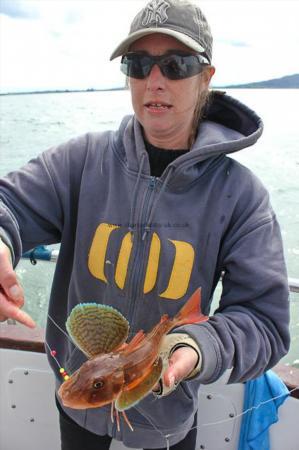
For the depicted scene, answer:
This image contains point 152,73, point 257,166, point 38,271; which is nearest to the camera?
point 152,73

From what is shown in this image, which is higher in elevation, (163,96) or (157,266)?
(163,96)

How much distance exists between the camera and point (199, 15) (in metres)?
1.73

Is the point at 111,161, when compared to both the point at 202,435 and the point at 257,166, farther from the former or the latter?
the point at 257,166

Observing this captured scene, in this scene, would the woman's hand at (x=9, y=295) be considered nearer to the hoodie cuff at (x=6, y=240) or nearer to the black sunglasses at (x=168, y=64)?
the hoodie cuff at (x=6, y=240)

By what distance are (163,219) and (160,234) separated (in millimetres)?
65

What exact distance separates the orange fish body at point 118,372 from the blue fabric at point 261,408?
1317 mm

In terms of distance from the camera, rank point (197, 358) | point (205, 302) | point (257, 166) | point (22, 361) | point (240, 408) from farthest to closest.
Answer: point (257, 166) < point (22, 361) < point (240, 408) < point (205, 302) < point (197, 358)

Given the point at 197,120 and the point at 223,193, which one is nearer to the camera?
the point at 223,193

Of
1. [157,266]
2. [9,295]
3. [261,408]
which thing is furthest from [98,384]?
[261,408]

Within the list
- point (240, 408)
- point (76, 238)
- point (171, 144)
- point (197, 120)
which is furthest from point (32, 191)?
point (240, 408)

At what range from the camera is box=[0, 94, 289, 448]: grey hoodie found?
1676 millimetres

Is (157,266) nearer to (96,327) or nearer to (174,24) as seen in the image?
(96,327)

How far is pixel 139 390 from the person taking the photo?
1.29 metres

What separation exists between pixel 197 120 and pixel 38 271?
26.2 feet
